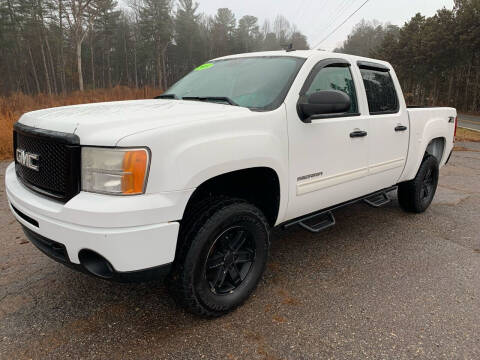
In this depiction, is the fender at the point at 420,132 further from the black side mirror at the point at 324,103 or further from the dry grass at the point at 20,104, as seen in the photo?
the dry grass at the point at 20,104

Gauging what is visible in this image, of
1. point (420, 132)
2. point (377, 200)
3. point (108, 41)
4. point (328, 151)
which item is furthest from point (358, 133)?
point (108, 41)

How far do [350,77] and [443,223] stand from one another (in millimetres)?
2283

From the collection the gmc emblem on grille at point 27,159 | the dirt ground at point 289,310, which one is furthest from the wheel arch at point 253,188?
the gmc emblem on grille at point 27,159

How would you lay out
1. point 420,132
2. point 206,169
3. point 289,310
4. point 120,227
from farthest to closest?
point 420,132 → point 289,310 → point 206,169 → point 120,227

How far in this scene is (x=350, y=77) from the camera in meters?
3.27

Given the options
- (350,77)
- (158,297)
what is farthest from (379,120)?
(158,297)

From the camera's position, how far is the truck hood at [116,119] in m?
1.82

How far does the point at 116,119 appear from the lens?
6.42 feet

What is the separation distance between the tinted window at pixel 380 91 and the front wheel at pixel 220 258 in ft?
6.05

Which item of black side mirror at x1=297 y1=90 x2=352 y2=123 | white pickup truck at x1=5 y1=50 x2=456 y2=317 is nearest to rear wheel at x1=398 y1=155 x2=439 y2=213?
white pickup truck at x1=5 y1=50 x2=456 y2=317

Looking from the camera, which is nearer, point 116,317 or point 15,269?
point 116,317

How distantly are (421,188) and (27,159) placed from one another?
13.9ft

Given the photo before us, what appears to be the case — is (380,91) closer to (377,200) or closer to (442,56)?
(377,200)

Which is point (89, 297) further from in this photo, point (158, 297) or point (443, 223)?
point (443, 223)
